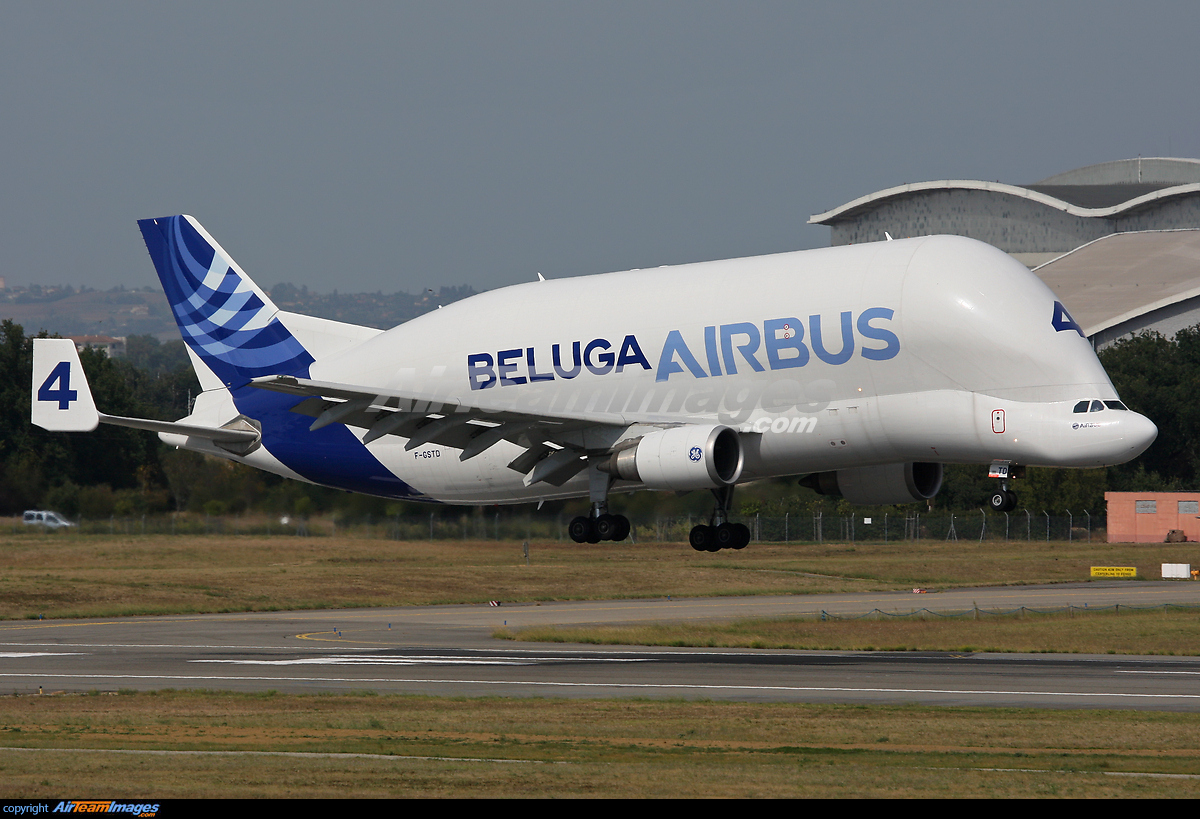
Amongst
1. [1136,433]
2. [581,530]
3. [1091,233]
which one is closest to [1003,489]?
[1136,433]

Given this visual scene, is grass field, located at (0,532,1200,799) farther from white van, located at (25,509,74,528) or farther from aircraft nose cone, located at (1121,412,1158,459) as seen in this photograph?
aircraft nose cone, located at (1121,412,1158,459)

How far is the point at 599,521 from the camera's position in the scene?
39812mm

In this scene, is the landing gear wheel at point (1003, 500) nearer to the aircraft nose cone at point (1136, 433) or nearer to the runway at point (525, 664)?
the aircraft nose cone at point (1136, 433)

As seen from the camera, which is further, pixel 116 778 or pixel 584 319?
pixel 584 319

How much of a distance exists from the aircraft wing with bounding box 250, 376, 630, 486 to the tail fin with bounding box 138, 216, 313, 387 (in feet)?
27.1

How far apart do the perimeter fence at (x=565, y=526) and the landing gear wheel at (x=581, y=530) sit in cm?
432

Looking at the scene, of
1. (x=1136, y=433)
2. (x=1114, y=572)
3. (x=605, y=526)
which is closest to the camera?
(x=1136, y=433)

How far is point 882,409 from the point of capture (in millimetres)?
36031

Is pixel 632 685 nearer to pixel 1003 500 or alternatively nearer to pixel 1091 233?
pixel 1003 500

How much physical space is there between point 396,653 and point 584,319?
93.0ft

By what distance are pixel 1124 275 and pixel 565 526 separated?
113 m

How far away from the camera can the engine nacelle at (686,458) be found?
36375 mm

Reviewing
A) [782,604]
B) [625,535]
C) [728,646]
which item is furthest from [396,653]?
[782,604]

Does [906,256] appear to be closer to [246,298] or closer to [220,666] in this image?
[246,298]
